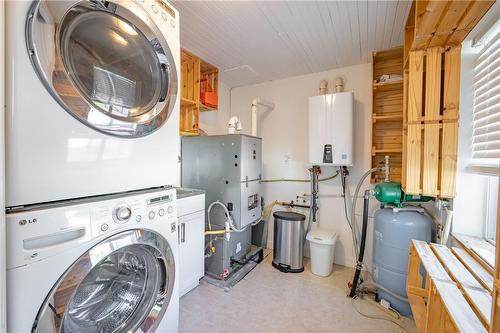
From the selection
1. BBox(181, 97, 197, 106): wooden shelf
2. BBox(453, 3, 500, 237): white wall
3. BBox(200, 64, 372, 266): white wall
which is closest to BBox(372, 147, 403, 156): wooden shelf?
BBox(200, 64, 372, 266): white wall

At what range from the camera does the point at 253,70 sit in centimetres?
274

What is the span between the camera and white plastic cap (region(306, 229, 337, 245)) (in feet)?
7.70

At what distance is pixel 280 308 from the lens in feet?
6.16

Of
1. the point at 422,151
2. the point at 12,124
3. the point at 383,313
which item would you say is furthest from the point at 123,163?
the point at 383,313

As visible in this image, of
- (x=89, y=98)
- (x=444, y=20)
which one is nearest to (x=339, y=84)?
(x=444, y=20)

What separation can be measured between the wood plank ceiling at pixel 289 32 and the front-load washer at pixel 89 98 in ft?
2.52

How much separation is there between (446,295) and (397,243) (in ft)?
3.17

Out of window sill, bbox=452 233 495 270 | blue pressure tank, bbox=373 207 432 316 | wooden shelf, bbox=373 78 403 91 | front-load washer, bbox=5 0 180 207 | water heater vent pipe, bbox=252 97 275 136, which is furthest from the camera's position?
water heater vent pipe, bbox=252 97 275 136

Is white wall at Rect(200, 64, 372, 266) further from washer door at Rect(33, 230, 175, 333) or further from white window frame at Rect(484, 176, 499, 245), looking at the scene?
washer door at Rect(33, 230, 175, 333)

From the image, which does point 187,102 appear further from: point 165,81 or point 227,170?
point 165,81

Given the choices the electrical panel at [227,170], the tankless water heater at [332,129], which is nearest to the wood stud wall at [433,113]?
the tankless water heater at [332,129]

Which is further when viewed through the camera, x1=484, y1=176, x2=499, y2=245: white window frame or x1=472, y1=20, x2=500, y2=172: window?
x1=484, y1=176, x2=499, y2=245: white window frame

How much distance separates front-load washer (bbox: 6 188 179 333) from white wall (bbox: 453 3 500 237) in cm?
186

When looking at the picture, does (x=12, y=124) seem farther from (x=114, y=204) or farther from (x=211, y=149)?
(x=211, y=149)
